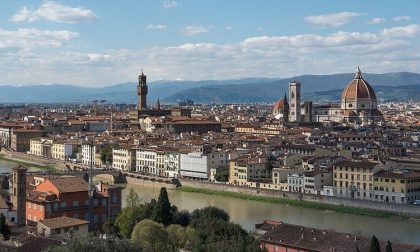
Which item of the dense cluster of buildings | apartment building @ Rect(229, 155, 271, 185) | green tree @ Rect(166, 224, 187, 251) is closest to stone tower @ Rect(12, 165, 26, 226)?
the dense cluster of buildings

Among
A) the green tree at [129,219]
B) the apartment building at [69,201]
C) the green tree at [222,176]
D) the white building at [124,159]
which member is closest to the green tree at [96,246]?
the green tree at [129,219]

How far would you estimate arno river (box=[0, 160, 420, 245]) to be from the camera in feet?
53.6

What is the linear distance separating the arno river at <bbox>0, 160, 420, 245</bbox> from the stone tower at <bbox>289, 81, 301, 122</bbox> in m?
A: 31.2

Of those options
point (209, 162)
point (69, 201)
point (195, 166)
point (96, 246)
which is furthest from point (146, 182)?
point (96, 246)

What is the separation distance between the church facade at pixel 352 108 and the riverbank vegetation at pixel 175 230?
117ft

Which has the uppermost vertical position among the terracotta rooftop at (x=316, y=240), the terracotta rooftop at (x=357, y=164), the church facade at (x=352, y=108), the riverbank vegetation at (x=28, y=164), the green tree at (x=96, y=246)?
the church facade at (x=352, y=108)

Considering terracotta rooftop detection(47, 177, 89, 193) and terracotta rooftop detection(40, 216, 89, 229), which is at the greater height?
terracotta rooftop detection(47, 177, 89, 193)

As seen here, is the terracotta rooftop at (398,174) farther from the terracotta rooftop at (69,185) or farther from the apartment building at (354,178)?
the terracotta rooftop at (69,185)

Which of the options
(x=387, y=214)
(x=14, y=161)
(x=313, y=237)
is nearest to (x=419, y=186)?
(x=387, y=214)

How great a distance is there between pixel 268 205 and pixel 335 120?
1344 inches

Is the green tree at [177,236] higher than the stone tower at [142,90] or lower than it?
lower

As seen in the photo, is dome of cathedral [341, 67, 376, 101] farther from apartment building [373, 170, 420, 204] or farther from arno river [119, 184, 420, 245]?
apartment building [373, 170, 420, 204]

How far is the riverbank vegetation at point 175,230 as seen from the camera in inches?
437

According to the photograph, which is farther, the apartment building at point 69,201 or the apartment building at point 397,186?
A: the apartment building at point 397,186
